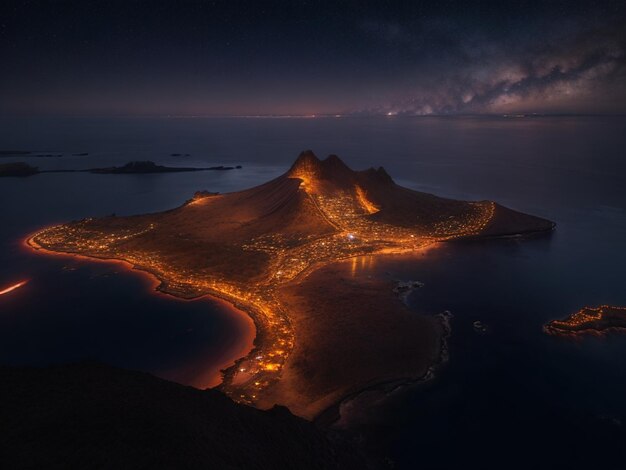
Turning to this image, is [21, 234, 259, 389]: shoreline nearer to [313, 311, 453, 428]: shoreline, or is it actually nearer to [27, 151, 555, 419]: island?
[27, 151, 555, 419]: island

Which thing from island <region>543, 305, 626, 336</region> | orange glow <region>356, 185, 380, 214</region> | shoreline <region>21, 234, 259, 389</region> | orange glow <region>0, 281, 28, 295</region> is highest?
orange glow <region>356, 185, 380, 214</region>

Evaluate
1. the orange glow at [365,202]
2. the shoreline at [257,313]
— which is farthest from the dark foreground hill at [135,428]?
the orange glow at [365,202]

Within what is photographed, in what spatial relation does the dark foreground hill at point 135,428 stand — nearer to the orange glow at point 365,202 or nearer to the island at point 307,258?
the island at point 307,258

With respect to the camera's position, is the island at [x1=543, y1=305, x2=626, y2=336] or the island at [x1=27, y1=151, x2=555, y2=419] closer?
the island at [x1=27, y1=151, x2=555, y2=419]

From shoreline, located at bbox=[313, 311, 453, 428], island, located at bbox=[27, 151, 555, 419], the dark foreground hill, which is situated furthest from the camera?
island, located at bbox=[27, 151, 555, 419]

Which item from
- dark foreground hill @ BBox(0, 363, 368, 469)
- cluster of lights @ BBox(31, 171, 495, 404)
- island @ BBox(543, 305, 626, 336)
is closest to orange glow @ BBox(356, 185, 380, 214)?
cluster of lights @ BBox(31, 171, 495, 404)

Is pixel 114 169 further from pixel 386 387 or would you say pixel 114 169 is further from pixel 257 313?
pixel 386 387
